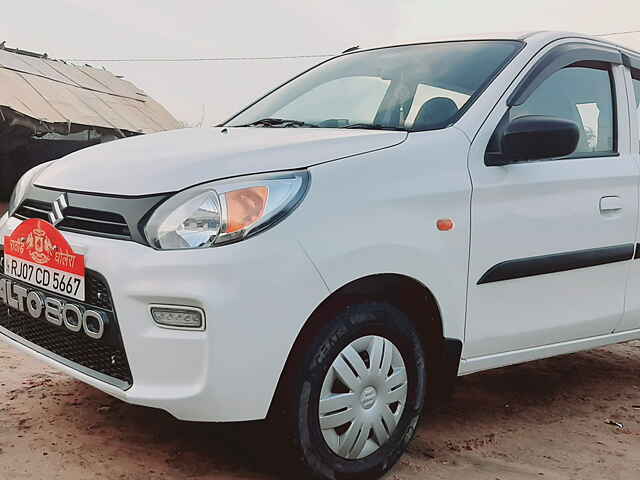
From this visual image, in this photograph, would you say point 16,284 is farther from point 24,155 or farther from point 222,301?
point 24,155

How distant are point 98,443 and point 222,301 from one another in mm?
1177

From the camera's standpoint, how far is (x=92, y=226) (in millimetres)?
2621

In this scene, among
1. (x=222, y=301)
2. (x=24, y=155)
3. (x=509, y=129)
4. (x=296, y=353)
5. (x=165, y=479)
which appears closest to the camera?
(x=222, y=301)

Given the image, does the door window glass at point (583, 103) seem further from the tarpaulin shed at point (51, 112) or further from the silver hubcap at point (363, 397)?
the tarpaulin shed at point (51, 112)

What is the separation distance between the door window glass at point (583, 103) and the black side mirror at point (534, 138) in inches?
11.4

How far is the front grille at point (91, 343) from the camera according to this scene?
2.52 m

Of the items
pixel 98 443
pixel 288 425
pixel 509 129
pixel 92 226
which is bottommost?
pixel 98 443

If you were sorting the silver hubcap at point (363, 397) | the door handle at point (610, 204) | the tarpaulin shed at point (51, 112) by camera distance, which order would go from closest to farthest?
the silver hubcap at point (363, 397)
the door handle at point (610, 204)
the tarpaulin shed at point (51, 112)

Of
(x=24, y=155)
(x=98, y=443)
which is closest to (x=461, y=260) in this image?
(x=98, y=443)

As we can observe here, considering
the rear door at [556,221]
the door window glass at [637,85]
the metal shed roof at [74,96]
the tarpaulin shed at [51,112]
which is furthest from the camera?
the metal shed roof at [74,96]

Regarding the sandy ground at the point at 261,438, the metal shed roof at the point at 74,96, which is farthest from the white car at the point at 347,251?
the metal shed roof at the point at 74,96

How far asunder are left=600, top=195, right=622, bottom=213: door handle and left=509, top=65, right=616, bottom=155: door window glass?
0.75 feet

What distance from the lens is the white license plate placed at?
2607 mm

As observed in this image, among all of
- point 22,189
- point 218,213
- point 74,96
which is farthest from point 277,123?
point 74,96
